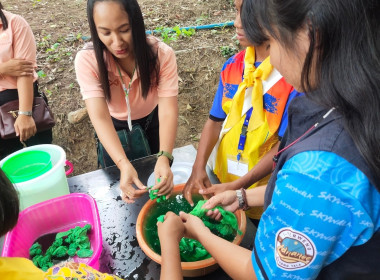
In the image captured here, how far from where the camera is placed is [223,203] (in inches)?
57.4

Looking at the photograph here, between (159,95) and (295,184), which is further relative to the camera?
(159,95)

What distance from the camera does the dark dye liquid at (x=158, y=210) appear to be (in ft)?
4.33

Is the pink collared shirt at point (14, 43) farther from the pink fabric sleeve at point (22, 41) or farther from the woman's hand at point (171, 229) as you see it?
the woman's hand at point (171, 229)

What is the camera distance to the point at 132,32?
1659 mm

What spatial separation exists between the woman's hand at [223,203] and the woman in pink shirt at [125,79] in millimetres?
227

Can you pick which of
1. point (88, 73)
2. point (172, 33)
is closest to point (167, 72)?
point (88, 73)

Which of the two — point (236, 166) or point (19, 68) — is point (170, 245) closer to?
point (236, 166)

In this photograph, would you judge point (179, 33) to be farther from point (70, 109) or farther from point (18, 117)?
point (18, 117)

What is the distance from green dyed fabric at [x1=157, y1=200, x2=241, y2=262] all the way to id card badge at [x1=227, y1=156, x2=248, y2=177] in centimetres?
40

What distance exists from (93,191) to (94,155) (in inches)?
90.1

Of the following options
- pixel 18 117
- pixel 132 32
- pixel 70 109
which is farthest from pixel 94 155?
pixel 132 32

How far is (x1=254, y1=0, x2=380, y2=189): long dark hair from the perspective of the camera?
2.18 ft

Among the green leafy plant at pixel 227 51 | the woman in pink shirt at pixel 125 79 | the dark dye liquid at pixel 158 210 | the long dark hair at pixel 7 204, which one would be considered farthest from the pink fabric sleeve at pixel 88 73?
the green leafy plant at pixel 227 51

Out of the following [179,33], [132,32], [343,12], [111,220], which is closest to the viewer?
[343,12]
